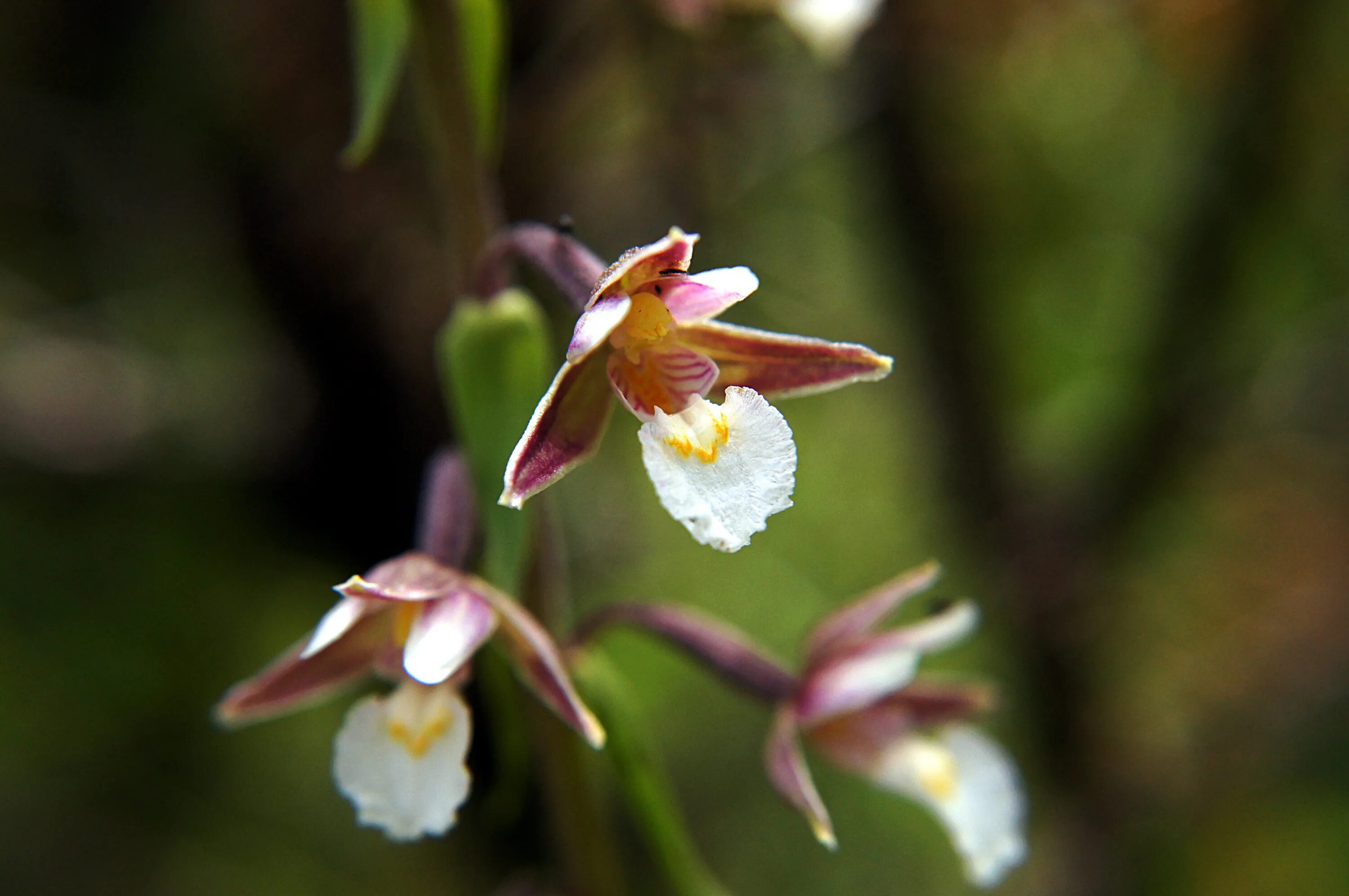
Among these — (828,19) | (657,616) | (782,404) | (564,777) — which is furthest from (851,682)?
(782,404)

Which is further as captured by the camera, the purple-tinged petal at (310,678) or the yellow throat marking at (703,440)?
the purple-tinged petal at (310,678)

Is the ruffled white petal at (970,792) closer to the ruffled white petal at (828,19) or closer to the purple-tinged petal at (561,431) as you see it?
the purple-tinged petal at (561,431)

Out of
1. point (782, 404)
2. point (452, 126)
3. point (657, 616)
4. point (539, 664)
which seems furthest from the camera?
point (782, 404)

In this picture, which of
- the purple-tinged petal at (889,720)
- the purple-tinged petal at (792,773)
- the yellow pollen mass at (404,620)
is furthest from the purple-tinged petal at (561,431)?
the purple-tinged petal at (889,720)

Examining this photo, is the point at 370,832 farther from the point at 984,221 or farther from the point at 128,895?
the point at 984,221

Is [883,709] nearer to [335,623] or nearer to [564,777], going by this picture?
[564,777]

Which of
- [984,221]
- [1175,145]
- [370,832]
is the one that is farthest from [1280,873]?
[370,832]

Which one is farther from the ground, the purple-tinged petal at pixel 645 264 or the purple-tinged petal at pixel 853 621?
A: the purple-tinged petal at pixel 645 264
